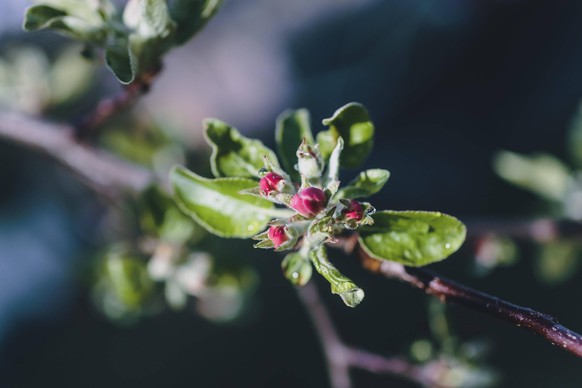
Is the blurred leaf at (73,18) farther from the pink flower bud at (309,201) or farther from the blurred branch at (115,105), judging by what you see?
the pink flower bud at (309,201)

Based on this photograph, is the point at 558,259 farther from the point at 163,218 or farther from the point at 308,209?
the point at 308,209

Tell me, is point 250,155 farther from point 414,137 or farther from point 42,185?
point 414,137

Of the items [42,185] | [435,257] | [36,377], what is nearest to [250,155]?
[435,257]

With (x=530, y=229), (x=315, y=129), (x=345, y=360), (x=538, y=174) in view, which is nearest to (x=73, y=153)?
(x=345, y=360)

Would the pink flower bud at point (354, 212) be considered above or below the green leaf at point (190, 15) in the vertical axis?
below

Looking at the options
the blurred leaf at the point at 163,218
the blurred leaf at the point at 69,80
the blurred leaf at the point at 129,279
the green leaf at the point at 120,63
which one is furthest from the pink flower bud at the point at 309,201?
the blurred leaf at the point at 69,80

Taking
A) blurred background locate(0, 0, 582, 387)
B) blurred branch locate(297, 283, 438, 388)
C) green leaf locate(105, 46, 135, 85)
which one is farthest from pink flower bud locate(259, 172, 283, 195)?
blurred background locate(0, 0, 582, 387)
